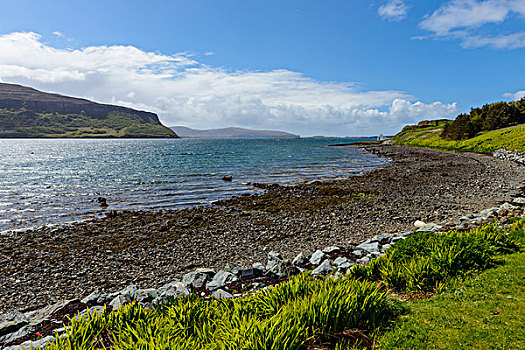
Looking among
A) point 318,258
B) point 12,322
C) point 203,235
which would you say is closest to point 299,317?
point 318,258

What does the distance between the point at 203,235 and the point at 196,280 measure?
19.4 feet

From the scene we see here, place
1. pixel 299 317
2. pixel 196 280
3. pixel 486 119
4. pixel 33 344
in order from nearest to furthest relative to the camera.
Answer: pixel 299 317
pixel 33 344
pixel 196 280
pixel 486 119

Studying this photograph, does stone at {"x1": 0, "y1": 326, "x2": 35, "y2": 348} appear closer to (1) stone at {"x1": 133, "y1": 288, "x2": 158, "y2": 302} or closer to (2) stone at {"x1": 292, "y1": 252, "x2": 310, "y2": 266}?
(1) stone at {"x1": 133, "y1": 288, "x2": 158, "y2": 302}

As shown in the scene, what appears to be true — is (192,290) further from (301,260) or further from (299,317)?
(299,317)

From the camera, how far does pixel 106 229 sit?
1619 centimetres

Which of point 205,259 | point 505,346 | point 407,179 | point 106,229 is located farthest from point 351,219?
point 407,179

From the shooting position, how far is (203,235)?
14.7 metres

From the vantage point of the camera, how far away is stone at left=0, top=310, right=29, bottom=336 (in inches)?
260

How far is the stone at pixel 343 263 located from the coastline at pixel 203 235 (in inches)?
103

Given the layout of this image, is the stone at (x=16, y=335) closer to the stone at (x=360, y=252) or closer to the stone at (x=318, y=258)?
the stone at (x=318, y=258)

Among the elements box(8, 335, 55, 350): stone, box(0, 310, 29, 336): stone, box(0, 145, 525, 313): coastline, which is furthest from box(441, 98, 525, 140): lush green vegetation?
Result: box(0, 310, 29, 336): stone

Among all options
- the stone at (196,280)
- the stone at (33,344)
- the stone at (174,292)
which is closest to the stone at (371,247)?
the stone at (196,280)

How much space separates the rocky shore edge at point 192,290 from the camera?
21.5ft

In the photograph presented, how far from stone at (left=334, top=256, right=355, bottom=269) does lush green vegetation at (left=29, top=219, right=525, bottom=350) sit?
162 cm
